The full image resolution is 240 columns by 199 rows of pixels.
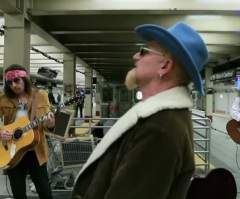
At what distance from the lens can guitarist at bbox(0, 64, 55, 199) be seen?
304 cm

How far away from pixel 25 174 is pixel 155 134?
2.28 meters

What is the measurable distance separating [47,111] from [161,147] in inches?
89.1

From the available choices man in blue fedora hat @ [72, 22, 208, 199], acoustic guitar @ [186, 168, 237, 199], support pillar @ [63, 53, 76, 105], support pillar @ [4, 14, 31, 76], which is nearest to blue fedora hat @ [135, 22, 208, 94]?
man in blue fedora hat @ [72, 22, 208, 199]

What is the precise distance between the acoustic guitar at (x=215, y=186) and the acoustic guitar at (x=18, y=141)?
1468mm

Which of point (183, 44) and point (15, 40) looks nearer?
point (183, 44)

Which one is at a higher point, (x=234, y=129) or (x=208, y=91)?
(x=208, y=91)

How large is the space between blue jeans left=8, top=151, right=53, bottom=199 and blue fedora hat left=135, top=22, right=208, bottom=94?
2.10 m

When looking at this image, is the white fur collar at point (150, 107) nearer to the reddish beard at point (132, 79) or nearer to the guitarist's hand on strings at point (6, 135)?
the reddish beard at point (132, 79)

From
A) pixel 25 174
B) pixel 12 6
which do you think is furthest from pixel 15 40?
pixel 25 174

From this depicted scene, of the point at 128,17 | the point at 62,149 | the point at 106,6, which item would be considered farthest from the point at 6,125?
the point at 128,17

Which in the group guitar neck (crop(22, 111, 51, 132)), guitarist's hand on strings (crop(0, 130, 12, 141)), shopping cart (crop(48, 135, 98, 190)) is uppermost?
guitar neck (crop(22, 111, 51, 132))

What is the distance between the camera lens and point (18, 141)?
312 cm

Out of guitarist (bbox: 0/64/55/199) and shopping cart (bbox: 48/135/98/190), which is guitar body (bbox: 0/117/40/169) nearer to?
guitarist (bbox: 0/64/55/199)

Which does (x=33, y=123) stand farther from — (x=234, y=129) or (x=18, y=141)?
(x=234, y=129)
